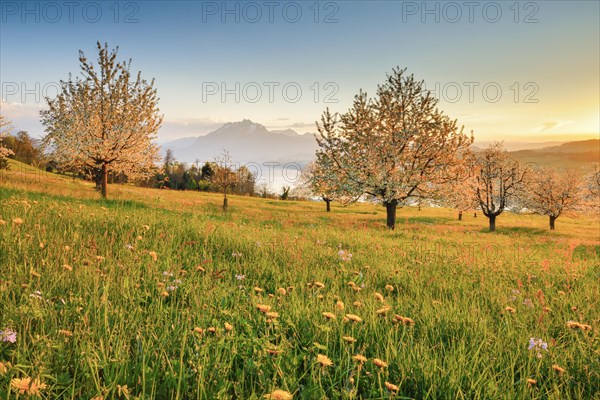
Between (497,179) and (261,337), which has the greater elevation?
(497,179)

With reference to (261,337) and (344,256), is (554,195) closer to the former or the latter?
(344,256)

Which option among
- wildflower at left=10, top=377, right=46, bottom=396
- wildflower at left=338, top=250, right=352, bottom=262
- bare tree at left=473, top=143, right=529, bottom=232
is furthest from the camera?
bare tree at left=473, top=143, right=529, bottom=232

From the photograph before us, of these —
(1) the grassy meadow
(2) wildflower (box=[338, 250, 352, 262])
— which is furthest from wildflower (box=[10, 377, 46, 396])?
(2) wildflower (box=[338, 250, 352, 262])

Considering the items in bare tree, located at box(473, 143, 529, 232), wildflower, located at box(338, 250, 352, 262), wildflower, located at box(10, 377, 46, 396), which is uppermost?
bare tree, located at box(473, 143, 529, 232)

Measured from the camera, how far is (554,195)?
43375mm

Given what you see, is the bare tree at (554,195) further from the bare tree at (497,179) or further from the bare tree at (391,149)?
the bare tree at (391,149)

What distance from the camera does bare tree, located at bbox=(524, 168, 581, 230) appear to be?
141 ft

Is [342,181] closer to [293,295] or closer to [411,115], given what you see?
[411,115]

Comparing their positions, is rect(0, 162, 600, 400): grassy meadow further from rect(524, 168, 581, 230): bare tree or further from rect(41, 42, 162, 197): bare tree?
rect(524, 168, 581, 230): bare tree

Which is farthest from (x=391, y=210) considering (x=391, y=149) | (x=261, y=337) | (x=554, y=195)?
(x=554, y=195)

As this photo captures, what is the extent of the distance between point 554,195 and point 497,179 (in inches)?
492

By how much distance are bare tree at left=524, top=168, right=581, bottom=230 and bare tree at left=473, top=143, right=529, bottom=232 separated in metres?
6.46

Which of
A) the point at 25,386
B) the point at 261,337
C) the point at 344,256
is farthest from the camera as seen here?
the point at 344,256

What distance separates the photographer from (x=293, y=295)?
358 cm
